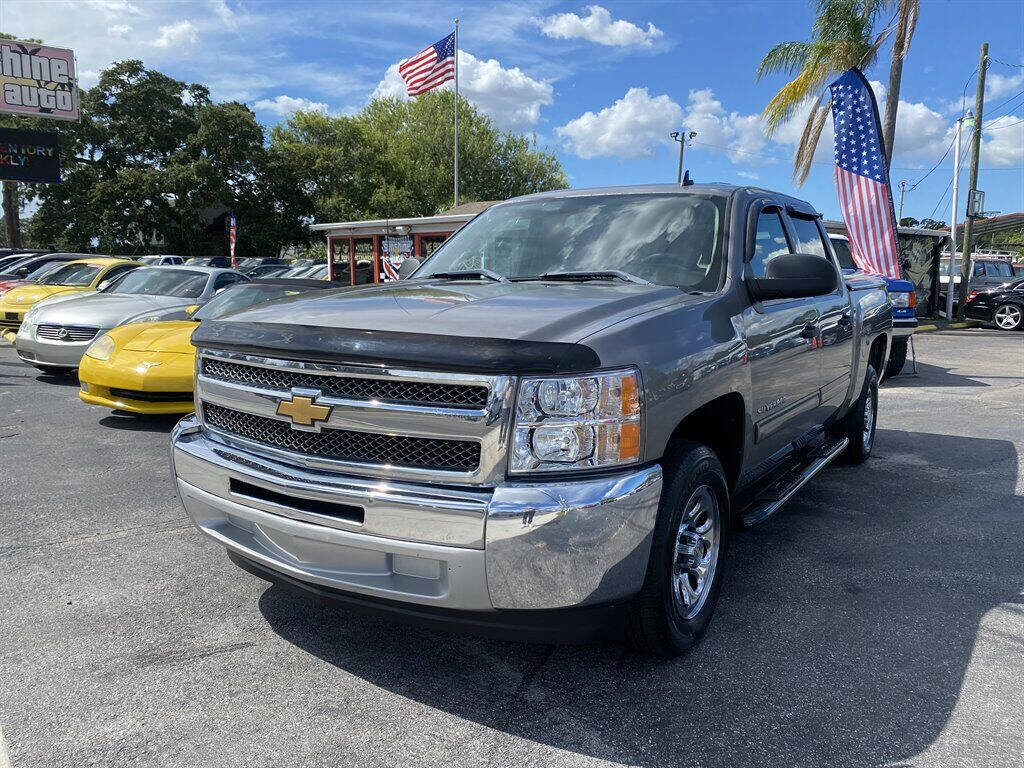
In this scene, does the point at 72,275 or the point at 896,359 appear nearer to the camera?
the point at 896,359

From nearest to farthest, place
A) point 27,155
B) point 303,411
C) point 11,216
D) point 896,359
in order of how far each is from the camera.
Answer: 1. point 303,411
2. point 896,359
3. point 27,155
4. point 11,216

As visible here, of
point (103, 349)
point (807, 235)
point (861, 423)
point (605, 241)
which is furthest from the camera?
point (103, 349)

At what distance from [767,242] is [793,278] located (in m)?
0.71

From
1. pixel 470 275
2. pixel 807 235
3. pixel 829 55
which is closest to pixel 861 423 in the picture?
pixel 807 235

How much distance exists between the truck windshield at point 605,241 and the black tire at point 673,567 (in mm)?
835

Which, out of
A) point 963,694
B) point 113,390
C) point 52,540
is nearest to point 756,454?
point 963,694

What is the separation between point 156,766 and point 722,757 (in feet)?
5.48

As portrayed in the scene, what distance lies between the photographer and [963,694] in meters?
2.73

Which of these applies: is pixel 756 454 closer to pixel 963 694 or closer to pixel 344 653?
pixel 963 694

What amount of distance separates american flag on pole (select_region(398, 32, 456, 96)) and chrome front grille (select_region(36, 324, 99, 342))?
60.9ft

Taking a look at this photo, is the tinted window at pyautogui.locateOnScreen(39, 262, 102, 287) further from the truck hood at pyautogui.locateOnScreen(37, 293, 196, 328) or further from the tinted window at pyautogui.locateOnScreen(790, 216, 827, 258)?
the tinted window at pyautogui.locateOnScreen(790, 216, 827, 258)

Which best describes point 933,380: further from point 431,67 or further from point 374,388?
point 431,67

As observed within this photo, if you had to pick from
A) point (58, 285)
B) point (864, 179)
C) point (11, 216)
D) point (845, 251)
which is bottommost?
point (58, 285)

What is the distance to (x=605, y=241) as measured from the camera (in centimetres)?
371
